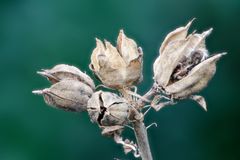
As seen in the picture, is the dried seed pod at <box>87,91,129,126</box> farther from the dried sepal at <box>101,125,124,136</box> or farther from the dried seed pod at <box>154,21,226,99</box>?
the dried seed pod at <box>154,21,226,99</box>

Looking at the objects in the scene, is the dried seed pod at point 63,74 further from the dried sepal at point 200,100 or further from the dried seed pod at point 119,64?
the dried sepal at point 200,100

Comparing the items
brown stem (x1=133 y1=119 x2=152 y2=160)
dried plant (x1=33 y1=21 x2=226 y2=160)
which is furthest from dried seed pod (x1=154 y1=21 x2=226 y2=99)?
brown stem (x1=133 y1=119 x2=152 y2=160)

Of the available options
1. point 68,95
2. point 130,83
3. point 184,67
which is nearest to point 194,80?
point 184,67

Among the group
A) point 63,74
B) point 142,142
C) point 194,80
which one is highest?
point 63,74

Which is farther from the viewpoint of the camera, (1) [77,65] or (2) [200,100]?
(1) [77,65]

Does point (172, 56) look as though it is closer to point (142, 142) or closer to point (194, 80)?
point (194, 80)

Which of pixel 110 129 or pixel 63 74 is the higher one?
pixel 63 74

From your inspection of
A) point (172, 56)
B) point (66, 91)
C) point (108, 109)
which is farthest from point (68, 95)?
point (172, 56)
